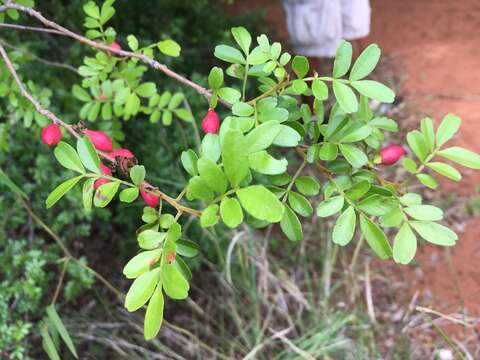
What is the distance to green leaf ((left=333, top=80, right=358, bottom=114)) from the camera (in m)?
0.68

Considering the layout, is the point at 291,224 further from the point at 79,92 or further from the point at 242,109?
the point at 79,92

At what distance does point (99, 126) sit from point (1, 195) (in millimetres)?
357

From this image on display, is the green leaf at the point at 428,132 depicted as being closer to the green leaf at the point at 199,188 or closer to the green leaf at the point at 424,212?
the green leaf at the point at 424,212

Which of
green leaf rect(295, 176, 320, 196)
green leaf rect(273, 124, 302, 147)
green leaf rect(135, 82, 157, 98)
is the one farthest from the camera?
green leaf rect(135, 82, 157, 98)

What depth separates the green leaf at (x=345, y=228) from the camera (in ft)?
2.16

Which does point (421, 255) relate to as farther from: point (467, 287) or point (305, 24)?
point (305, 24)

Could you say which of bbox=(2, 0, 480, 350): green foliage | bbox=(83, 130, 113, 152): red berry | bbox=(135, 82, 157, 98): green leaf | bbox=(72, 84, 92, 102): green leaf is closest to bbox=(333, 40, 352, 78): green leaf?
bbox=(2, 0, 480, 350): green foliage

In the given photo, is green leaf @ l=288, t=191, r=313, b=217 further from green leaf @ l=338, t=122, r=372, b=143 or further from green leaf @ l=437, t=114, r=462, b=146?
green leaf @ l=437, t=114, r=462, b=146

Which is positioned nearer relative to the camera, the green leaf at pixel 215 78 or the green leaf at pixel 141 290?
the green leaf at pixel 141 290

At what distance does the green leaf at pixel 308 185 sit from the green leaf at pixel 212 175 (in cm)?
22

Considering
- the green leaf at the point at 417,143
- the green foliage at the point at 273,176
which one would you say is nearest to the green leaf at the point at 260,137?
the green foliage at the point at 273,176

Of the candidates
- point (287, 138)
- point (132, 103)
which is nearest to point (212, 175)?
point (287, 138)

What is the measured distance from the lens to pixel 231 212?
1.75 ft

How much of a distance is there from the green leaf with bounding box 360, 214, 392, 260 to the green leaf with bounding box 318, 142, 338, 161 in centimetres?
9
